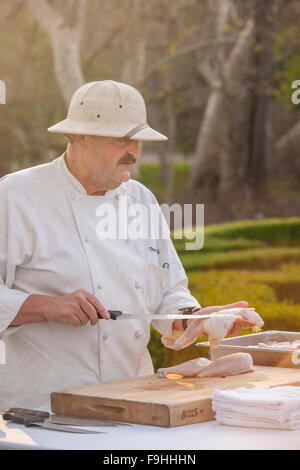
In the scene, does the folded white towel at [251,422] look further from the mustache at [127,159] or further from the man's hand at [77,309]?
the mustache at [127,159]

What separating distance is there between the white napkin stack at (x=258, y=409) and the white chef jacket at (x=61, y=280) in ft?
2.70

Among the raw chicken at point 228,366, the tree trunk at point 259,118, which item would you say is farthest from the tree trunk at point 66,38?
the raw chicken at point 228,366

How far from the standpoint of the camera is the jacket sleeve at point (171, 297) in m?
4.07

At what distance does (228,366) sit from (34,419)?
92 centimetres

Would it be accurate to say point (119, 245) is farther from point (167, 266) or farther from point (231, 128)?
point (231, 128)

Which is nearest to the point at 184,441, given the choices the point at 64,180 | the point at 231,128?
the point at 64,180

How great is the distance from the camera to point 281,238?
1457 centimetres

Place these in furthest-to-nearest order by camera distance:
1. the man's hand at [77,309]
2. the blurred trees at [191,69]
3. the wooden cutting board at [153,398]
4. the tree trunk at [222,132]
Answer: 1. the tree trunk at [222,132]
2. the blurred trees at [191,69]
3. the man's hand at [77,309]
4. the wooden cutting board at [153,398]

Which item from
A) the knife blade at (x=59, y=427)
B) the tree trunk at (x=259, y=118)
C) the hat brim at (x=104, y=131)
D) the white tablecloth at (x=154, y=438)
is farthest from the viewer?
the tree trunk at (x=259, y=118)

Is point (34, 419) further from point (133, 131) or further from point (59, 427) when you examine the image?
point (133, 131)

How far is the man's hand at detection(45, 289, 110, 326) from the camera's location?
11.5 feet

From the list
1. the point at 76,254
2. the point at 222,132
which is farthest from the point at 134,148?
the point at 222,132

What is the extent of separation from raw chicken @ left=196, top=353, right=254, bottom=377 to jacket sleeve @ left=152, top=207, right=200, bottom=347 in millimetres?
355
